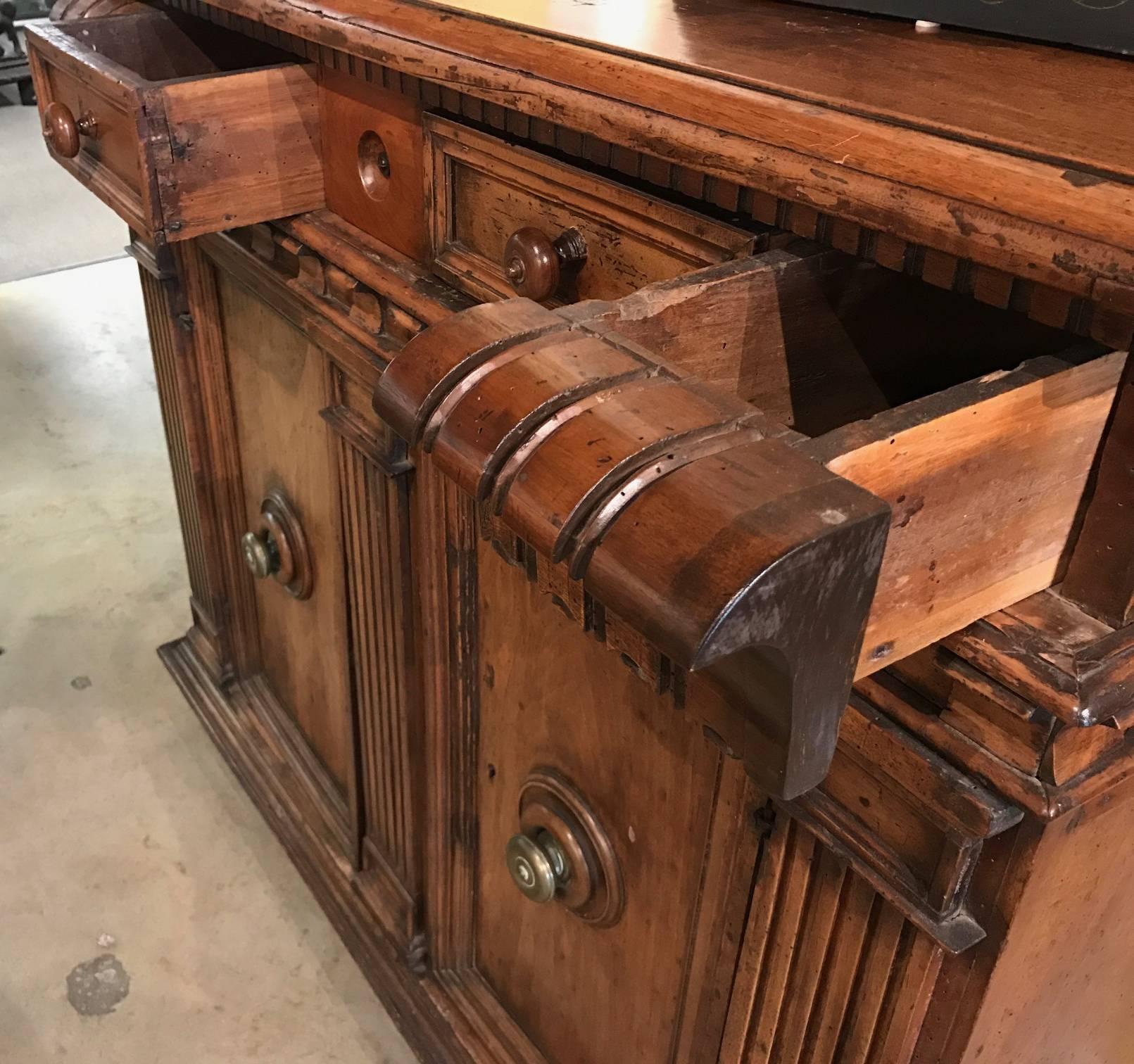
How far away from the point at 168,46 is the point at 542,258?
0.71 meters

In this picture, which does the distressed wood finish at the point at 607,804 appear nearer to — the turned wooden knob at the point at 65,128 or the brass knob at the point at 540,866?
the brass knob at the point at 540,866

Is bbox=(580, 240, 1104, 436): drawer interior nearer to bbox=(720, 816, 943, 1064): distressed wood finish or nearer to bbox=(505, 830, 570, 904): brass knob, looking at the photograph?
bbox=(720, 816, 943, 1064): distressed wood finish

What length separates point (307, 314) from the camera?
99cm

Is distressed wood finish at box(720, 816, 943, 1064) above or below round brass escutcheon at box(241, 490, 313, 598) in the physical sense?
above

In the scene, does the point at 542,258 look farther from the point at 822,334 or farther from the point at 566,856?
the point at 566,856

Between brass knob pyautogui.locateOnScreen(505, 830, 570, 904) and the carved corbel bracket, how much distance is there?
0.43m

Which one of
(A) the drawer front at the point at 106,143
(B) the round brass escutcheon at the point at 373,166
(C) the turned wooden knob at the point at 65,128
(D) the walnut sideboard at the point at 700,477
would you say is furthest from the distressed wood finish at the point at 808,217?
(C) the turned wooden knob at the point at 65,128

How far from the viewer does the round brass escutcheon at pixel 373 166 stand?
0.88 meters

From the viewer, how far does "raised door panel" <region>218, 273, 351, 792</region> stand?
110cm

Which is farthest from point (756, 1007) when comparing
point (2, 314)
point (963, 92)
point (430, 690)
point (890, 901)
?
point (2, 314)

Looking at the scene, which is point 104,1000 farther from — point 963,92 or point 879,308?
point 963,92

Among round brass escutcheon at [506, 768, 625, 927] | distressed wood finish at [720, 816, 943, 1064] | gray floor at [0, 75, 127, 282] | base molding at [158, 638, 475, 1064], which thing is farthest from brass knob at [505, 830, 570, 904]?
gray floor at [0, 75, 127, 282]

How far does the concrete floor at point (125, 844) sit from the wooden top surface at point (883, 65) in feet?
3.41

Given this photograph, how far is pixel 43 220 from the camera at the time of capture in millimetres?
3410
